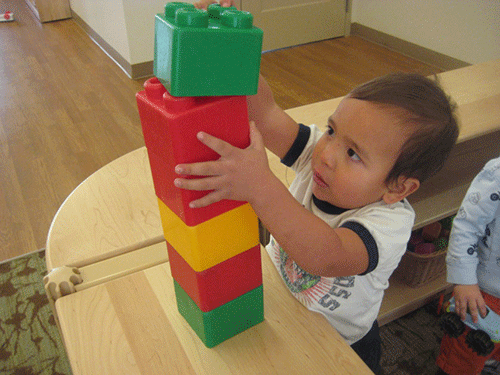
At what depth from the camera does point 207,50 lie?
1.40 ft

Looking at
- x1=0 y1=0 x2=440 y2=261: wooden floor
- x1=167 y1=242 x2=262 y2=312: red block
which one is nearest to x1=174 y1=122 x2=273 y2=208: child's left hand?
x1=167 y1=242 x2=262 y2=312: red block

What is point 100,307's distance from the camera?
0.69 m

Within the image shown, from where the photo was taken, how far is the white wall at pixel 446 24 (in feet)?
9.61

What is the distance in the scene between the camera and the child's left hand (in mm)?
471

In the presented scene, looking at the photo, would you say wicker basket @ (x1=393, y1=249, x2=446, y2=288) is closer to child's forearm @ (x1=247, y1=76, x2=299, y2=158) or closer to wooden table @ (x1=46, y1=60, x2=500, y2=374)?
wooden table @ (x1=46, y1=60, x2=500, y2=374)

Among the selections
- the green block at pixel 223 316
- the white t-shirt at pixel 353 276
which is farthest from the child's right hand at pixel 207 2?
the green block at pixel 223 316

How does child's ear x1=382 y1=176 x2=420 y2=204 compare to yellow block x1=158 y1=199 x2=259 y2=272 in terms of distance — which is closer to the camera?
yellow block x1=158 y1=199 x2=259 y2=272

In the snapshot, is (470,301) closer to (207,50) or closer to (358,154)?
(358,154)

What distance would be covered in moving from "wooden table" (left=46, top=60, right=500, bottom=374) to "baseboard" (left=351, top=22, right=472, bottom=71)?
2.45 m

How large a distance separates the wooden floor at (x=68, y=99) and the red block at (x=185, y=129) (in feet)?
5.13

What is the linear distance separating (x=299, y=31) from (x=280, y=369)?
3.65 metres

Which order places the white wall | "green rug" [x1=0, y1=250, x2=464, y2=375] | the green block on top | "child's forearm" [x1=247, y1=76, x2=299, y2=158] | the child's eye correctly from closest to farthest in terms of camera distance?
1. the green block on top
2. the child's eye
3. "child's forearm" [x1=247, y1=76, x2=299, y2=158]
4. "green rug" [x1=0, y1=250, x2=464, y2=375]
5. the white wall

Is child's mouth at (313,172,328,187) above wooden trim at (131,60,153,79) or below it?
above

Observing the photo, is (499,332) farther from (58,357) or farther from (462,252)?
(58,357)
